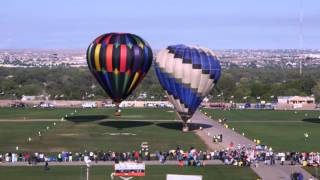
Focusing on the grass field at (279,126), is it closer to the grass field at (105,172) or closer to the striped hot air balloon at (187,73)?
the striped hot air balloon at (187,73)

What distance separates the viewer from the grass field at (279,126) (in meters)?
62.7

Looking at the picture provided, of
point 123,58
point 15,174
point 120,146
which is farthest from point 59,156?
point 123,58

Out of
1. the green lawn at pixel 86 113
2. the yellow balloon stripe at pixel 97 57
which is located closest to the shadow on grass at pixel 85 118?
the green lawn at pixel 86 113

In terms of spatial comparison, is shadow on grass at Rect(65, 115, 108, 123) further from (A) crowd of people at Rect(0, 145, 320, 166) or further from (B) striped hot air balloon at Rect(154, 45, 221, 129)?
(A) crowd of people at Rect(0, 145, 320, 166)

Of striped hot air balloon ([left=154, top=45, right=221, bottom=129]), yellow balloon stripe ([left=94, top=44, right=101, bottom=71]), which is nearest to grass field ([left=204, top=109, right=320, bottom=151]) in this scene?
striped hot air balloon ([left=154, top=45, right=221, bottom=129])

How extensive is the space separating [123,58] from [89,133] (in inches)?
405

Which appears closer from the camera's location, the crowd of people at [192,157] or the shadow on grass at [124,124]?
the crowd of people at [192,157]

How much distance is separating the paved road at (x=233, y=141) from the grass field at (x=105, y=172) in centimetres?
97

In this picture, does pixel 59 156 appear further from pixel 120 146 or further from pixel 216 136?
pixel 216 136

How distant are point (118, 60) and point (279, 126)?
23500 millimetres

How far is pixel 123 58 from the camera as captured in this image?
64.6 metres

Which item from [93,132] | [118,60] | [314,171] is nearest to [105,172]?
[314,171]

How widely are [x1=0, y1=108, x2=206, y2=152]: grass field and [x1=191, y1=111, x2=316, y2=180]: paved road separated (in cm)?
126

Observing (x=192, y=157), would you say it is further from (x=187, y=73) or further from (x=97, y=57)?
(x=97, y=57)
